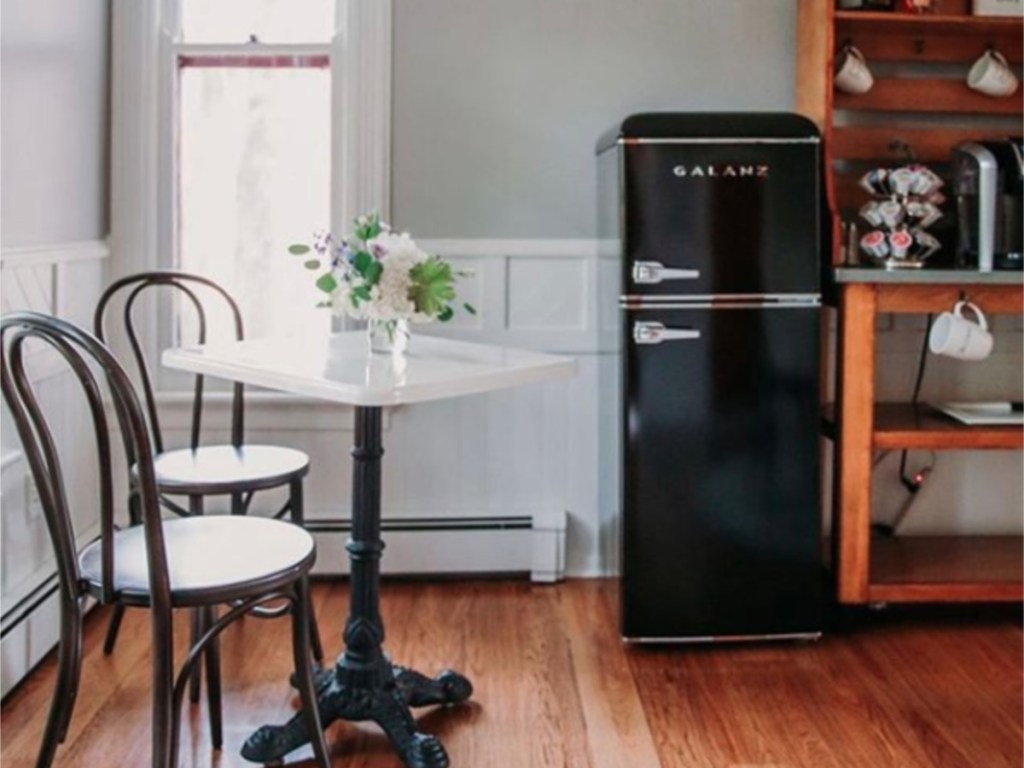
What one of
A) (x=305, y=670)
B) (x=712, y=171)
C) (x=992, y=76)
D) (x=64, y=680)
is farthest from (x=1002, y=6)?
(x=64, y=680)

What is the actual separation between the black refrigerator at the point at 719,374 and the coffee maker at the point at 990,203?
469 millimetres

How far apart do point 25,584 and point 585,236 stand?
71.7 inches

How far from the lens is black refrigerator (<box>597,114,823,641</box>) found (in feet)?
9.10

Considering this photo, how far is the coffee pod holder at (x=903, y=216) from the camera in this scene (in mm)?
2986

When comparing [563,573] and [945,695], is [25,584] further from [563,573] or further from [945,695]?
[945,695]

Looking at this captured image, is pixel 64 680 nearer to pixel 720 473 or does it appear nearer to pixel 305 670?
pixel 305 670

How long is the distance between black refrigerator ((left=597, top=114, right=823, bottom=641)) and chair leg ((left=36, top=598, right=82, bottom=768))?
142 cm

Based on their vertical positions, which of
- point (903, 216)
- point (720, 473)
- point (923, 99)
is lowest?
point (720, 473)

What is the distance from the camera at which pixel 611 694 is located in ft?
8.57

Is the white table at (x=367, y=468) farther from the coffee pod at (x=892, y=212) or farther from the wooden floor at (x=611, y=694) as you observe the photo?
the coffee pod at (x=892, y=212)

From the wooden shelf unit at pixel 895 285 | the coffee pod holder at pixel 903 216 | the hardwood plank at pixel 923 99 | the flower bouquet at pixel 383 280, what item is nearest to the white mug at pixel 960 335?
the wooden shelf unit at pixel 895 285

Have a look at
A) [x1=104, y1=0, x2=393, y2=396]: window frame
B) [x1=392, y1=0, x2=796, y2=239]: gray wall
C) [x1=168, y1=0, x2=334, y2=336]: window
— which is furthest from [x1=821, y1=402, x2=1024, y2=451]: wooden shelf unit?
[x1=168, y1=0, x2=334, y2=336]: window

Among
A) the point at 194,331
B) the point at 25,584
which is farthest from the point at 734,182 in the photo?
the point at 25,584

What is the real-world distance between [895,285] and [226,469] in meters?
1.76
